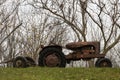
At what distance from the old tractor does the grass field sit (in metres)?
1.98

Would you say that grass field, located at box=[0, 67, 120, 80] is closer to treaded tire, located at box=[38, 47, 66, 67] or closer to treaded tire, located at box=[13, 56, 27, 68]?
treaded tire, located at box=[38, 47, 66, 67]

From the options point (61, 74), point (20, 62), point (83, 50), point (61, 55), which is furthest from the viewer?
point (83, 50)

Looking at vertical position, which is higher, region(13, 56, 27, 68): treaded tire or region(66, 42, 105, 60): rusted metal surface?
region(66, 42, 105, 60): rusted metal surface

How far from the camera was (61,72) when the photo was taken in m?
15.1

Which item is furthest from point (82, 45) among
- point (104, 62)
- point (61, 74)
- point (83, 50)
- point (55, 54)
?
point (61, 74)

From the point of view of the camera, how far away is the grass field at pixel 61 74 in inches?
535

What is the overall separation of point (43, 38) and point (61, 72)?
104ft

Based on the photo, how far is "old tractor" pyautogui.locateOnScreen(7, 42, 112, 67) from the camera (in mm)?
17656

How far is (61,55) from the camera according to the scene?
57.6 ft

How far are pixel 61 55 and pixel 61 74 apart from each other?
3.04m

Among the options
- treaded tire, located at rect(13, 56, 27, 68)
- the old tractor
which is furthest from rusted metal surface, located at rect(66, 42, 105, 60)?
treaded tire, located at rect(13, 56, 27, 68)

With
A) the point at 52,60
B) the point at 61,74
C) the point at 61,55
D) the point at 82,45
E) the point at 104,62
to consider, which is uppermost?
the point at 82,45

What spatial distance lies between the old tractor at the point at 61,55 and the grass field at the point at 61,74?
1983 millimetres

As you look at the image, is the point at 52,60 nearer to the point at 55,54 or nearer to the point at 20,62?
the point at 55,54
